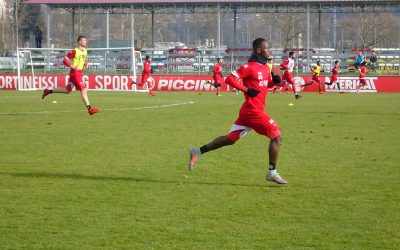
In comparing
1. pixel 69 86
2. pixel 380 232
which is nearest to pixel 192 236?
pixel 380 232

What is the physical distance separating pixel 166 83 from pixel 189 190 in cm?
3647

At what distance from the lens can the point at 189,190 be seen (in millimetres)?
10461

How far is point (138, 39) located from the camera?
91125 millimetres

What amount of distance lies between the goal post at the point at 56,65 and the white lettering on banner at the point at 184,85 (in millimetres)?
1703

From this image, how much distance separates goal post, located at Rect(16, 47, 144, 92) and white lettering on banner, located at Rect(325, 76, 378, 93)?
11.0m

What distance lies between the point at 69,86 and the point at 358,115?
28.5 feet

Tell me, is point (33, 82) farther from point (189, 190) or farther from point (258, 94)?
point (189, 190)

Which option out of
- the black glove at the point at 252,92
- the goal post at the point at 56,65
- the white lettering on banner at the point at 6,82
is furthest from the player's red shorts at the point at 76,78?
the white lettering on banner at the point at 6,82

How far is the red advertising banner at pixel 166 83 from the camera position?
44375 millimetres

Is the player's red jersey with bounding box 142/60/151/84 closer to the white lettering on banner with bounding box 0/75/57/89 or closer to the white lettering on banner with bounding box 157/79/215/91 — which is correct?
the white lettering on banner with bounding box 157/79/215/91

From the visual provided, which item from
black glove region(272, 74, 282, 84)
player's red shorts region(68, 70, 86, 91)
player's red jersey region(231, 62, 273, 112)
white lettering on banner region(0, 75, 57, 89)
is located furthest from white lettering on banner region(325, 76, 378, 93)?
player's red jersey region(231, 62, 273, 112)

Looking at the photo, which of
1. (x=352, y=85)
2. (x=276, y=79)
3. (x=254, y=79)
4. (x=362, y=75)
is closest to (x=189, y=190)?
(x=254, y=79)

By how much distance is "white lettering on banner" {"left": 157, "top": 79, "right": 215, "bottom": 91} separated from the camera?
46500 millimetres

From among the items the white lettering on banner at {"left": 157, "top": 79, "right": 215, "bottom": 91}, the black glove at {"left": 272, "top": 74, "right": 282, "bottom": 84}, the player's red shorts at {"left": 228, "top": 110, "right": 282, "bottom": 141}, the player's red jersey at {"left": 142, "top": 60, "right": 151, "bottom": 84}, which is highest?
the player's red jersey at {"left": 142, "top": 60, "right": 151, "bottom": 84}
